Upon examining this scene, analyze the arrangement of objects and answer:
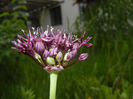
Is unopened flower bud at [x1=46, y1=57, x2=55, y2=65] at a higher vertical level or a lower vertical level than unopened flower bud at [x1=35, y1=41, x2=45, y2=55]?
lower

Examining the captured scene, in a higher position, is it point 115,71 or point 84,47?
point 84,47

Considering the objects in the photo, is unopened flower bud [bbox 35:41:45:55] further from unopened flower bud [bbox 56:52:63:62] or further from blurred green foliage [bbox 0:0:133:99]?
blurred green foliage [bbox 0:0:133:99]

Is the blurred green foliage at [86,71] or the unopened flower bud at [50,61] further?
the blurred green foliage at [86,71]

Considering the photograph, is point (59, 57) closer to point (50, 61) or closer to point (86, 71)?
point (50, 61)

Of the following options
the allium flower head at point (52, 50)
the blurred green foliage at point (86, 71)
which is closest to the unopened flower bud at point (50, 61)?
the allium flower head at point (52, 50)

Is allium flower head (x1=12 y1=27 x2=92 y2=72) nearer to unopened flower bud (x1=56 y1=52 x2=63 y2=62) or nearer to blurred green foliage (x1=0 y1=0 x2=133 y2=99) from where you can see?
unopened flower bud (x1=56 y1=52 x2=63 y2=62)

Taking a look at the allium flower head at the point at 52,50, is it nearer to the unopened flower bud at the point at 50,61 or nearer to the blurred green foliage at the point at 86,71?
the unopened flower bud at the point at 50,61

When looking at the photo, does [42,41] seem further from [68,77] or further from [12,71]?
[12,71]

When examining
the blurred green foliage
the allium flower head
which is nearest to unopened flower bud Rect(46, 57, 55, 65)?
the allium flower head

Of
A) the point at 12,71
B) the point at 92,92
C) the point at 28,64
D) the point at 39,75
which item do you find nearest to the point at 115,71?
the point at 92,92

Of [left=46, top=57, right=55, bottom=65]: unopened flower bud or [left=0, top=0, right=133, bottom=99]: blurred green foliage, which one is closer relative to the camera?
[left=46, top=57, right=55, bottom=65]: unopened flower bud

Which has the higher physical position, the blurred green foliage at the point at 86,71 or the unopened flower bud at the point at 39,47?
the unopened flower bud at the point at 39,47
